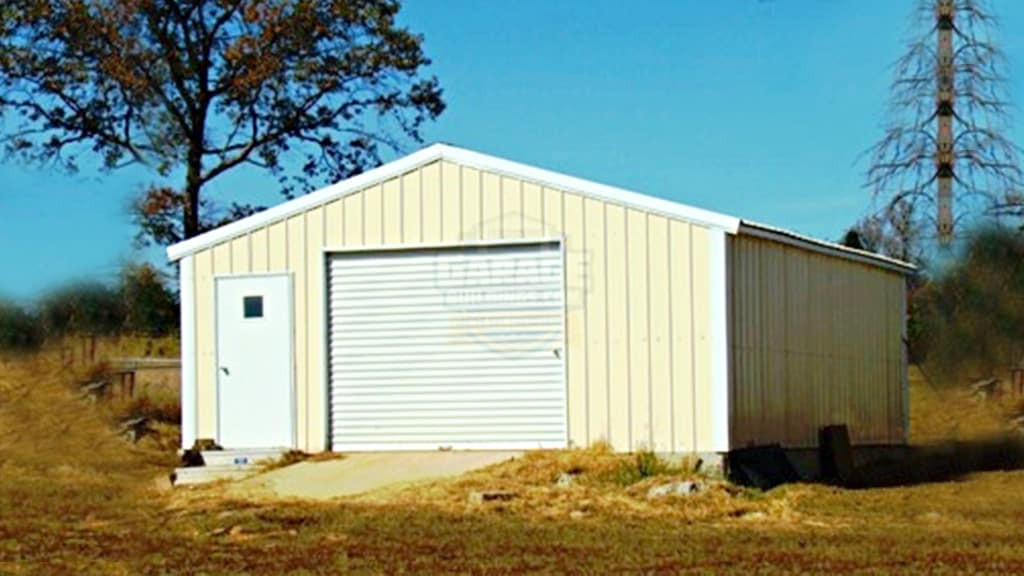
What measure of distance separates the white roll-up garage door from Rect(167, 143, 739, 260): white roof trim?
83 cm

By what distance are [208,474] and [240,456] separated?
27.4 inches

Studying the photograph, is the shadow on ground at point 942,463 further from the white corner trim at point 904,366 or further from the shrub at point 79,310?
the shrub at point 79,310

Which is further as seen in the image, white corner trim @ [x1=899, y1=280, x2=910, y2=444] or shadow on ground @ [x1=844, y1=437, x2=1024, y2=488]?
white corner trim @ [x1=899, y1=280, x2=910, y2=444]

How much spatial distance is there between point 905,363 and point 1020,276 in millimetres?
2331

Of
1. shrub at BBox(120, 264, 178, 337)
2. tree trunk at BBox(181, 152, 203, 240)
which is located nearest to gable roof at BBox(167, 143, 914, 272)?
shrub at BBox(120, 264, 178, 337)

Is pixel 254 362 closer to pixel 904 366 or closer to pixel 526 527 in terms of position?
pixel 526 527

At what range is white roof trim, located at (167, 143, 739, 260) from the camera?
19.6 m

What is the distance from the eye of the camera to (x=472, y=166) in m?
20.5

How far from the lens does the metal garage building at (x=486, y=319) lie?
19672 mm

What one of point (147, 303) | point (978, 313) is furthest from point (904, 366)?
point (147, 303)

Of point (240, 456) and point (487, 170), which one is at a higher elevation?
point (487, 170)

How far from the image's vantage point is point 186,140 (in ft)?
106

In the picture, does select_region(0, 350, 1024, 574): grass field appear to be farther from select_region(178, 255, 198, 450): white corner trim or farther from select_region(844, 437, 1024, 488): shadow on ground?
select_region(178, 255, 198, 450): white corner trim

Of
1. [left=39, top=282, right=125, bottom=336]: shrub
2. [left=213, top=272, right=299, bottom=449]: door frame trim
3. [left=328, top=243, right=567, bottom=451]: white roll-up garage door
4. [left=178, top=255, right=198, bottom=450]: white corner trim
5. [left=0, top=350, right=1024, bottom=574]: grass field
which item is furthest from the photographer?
[left=39, top=282, right=125, bottom=336]: shrub
